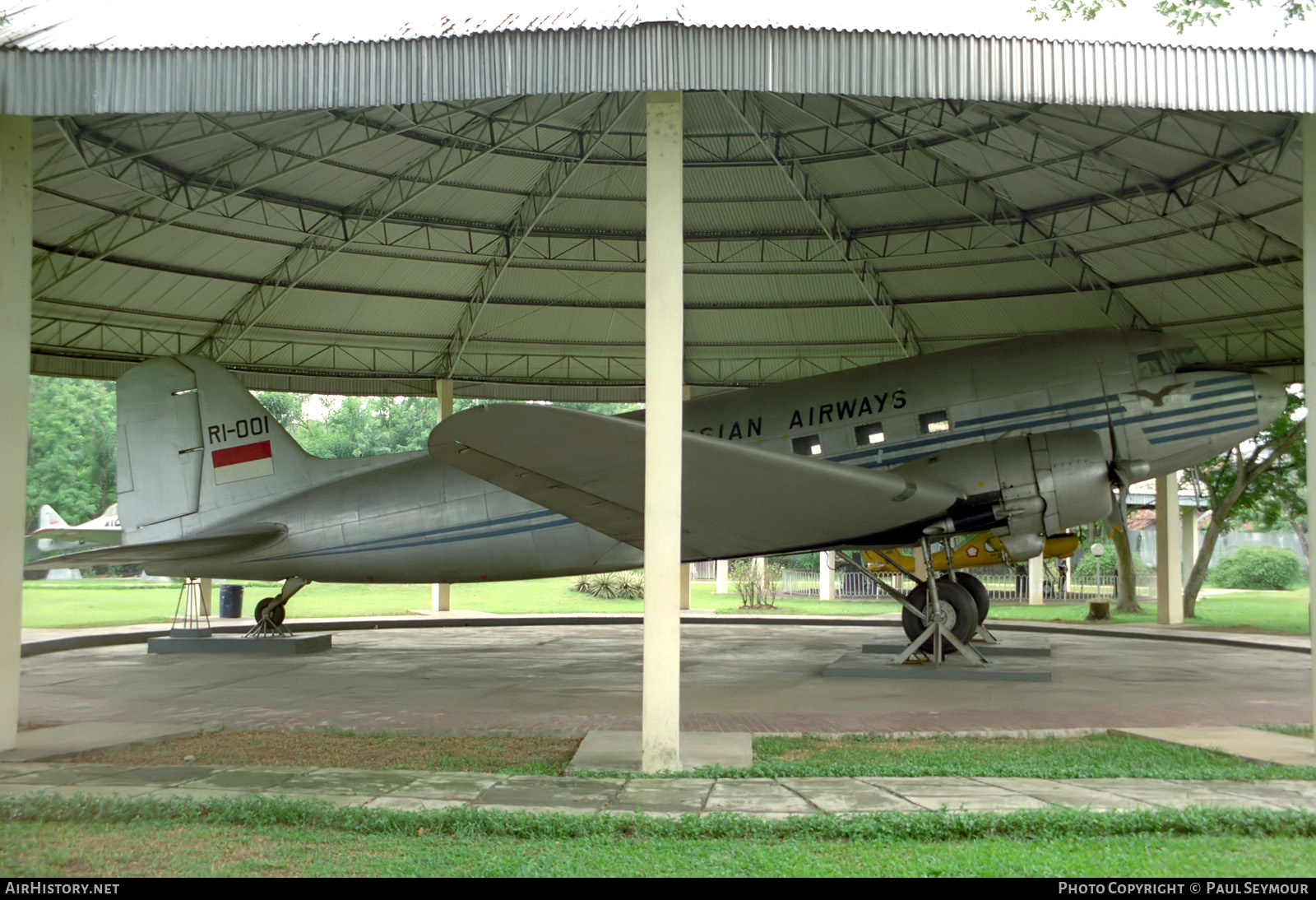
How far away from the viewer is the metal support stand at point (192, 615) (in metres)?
20.0

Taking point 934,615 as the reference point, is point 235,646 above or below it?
below

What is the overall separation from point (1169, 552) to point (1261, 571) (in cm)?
2789

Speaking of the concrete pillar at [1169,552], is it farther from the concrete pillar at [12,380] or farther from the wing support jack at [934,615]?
the concrete pillar at [12,380]

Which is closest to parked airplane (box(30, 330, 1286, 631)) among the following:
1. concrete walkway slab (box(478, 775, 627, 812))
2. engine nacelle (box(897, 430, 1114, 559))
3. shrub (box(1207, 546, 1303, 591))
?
engine nacelle (box(897, 430, 1114, 559))

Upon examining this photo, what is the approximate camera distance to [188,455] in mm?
17328

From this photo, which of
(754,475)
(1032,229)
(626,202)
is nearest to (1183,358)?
(1032,229)

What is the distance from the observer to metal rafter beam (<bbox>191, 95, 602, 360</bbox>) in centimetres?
1788

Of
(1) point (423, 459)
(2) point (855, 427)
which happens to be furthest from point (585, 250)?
(2) point (855, 427)

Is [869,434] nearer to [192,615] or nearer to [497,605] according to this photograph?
[192,615]

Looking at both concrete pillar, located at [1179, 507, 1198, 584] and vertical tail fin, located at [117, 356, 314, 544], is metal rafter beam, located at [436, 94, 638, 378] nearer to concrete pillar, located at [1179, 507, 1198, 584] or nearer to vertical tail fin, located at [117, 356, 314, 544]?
vertical tail fin, located at [117, 356, 314, 544]

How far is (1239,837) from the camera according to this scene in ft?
19.7

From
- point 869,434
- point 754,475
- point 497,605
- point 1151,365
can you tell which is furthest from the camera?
point 497,605

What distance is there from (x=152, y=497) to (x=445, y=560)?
5375 mm

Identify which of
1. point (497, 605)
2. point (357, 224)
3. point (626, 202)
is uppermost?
point (626, 202)
